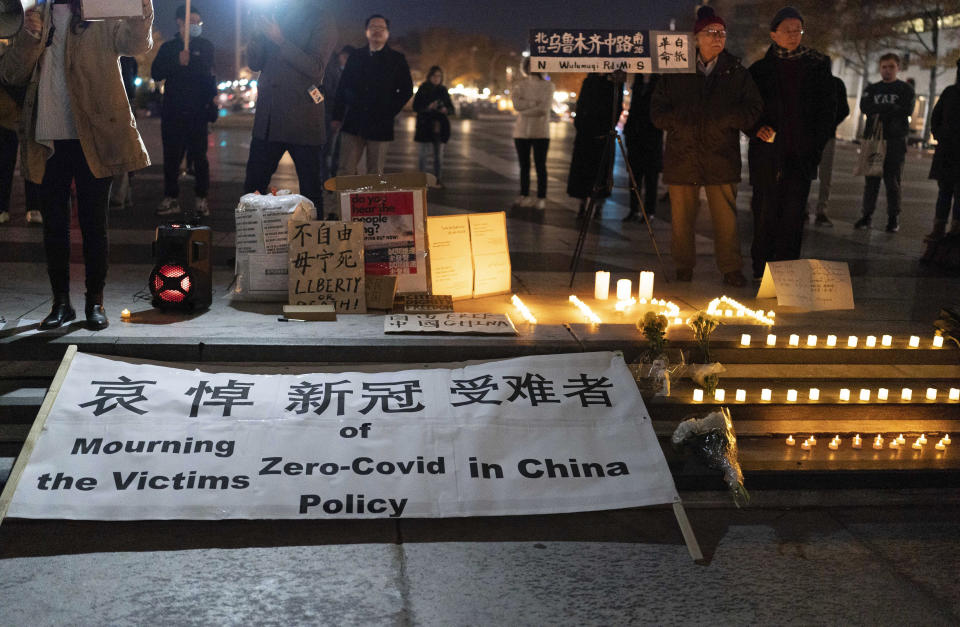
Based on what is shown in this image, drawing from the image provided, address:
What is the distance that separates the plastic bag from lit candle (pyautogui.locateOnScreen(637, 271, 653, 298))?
6.27 feet

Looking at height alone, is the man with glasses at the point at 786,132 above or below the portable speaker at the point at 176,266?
above

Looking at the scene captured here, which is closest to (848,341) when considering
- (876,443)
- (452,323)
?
(876,443)

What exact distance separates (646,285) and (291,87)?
290cm

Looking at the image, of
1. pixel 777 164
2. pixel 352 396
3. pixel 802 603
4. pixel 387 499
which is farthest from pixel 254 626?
pixel 777 164

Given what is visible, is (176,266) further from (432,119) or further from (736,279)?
(432,119)

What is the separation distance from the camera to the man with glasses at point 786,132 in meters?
7.58

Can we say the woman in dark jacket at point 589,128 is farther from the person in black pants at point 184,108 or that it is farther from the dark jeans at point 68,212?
the dark jeans at point 68,212

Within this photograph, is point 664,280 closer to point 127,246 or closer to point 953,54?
point 127,246

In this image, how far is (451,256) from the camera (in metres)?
6.77

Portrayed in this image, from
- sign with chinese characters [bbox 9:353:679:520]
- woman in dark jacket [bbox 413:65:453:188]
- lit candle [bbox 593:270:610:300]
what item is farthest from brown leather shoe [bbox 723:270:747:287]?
woman in dark jacket [bbox 413:65:453:188]

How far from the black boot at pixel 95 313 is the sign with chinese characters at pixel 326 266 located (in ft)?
3.47

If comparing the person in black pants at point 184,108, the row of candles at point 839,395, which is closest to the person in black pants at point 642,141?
the person in black pants at point 184,108

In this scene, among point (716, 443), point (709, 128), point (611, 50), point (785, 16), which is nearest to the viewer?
point (716, 443)

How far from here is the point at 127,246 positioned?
8.51m
